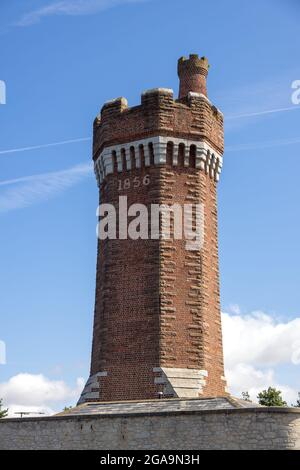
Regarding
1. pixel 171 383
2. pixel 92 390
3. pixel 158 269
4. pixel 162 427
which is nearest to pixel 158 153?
pixel 158 269

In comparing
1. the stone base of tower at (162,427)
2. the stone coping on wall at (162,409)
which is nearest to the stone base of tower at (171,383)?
the stone coping on wall at (162,409)

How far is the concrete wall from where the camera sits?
20.2 metres

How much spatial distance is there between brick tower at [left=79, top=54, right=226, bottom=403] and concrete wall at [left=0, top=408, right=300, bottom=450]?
4317 mm

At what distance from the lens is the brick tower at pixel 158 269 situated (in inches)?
1086

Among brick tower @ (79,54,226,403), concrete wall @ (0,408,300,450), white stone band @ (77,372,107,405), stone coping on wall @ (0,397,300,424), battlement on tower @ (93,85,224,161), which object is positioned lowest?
concrete wall @ (0,408,300,450)

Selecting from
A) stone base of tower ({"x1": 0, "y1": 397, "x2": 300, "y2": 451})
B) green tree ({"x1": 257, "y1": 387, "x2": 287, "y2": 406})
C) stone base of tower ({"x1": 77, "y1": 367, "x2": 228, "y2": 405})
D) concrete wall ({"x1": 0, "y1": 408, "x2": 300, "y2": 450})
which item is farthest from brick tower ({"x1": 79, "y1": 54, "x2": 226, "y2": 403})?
green tree ({"x1": 257, "y1": 387, "x2": 287, "y2": 406})

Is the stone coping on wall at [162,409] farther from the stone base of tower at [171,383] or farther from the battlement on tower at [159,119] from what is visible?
the battlement on tower at [159,119]

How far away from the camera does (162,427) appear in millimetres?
21734

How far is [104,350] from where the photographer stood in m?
28.6

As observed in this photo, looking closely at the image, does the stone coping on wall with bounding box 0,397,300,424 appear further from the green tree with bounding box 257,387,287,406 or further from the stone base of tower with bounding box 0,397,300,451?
the green tree with bounding box 257,387,287,406

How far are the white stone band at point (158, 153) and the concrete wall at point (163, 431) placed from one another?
12669mm

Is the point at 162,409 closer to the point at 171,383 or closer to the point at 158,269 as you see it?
the point at 171,383

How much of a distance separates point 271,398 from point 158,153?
84.7 ft
